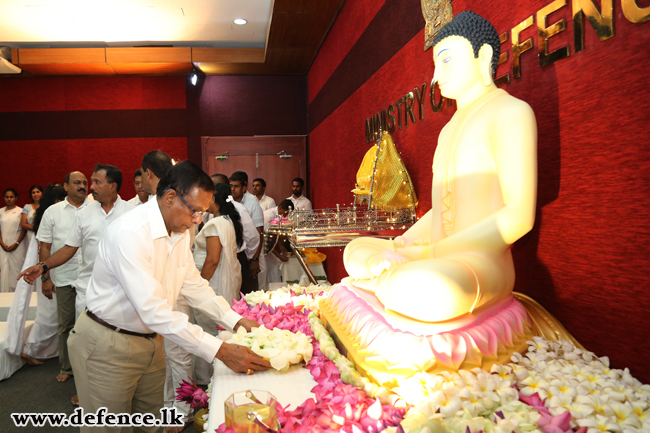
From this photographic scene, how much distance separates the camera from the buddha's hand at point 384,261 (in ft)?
4.95

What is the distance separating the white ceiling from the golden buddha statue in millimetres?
4811

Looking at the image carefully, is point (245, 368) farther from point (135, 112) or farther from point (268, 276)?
point (135, 112)

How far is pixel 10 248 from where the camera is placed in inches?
270

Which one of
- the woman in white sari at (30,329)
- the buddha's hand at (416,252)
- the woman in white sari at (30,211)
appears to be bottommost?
the woman in white sari at (30,329)

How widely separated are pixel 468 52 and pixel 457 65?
6 centimetres

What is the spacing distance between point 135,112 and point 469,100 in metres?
7.45

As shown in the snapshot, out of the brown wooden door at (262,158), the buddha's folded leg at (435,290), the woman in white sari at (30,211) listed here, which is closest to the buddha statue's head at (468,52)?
the buddha's folded leg at (435,290)

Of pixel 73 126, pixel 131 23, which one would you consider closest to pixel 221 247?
pixel 131 23

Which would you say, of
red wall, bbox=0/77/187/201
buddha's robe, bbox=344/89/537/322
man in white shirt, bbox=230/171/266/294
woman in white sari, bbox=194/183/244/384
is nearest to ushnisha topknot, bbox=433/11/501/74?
buddha's robe, bbox=344/89/537/322

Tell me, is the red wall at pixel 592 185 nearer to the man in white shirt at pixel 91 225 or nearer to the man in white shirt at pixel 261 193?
the man in white shirt at pixel 91 225

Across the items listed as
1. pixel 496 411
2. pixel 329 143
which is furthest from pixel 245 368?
pixel 329 143

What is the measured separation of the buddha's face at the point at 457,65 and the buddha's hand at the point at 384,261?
0.68 metres

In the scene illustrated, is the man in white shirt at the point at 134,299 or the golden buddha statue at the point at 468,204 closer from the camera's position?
the golden buddha statue at the point at 468,204

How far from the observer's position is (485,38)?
1623 millimetres
